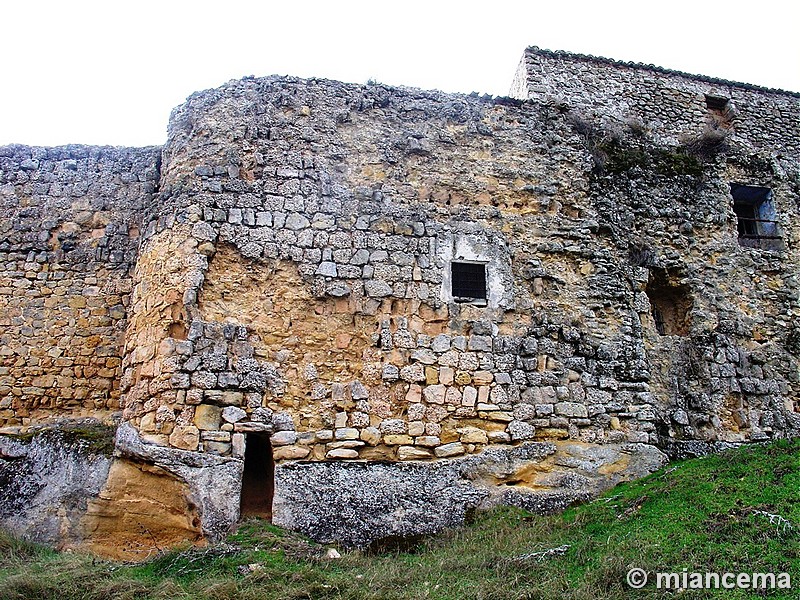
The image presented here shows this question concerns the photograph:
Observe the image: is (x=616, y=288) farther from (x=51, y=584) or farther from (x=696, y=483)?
(x=51, y=584)

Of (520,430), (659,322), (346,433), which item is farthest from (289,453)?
(659,322)

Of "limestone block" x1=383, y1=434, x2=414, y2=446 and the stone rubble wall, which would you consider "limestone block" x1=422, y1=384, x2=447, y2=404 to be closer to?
"limestone block" x1=383, y1=434, x2=414, y2=446

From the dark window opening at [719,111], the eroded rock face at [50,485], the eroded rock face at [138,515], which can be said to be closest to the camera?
the eroded rock face at [138,515]

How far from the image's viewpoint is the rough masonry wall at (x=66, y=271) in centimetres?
916

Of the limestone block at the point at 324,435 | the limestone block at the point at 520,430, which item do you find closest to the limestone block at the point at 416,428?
the limestone block at the point at 324,435

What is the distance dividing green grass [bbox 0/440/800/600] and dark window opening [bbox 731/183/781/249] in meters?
4.59

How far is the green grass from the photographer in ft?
18.3

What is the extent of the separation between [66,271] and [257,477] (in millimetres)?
4395

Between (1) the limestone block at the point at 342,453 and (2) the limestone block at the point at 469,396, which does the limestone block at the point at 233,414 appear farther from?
(2) the limestone block at the point at 469,396

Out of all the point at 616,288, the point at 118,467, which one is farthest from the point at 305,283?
the point at 616,288

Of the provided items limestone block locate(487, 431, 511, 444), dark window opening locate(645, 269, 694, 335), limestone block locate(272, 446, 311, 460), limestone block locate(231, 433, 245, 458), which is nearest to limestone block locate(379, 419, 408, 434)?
limestone block locate(272, 446, 311, 460)

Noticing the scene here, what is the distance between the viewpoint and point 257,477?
25.7ft

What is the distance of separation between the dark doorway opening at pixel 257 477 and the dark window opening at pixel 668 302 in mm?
5886

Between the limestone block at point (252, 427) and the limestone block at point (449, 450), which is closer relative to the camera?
the limestone block at point (252, 427)
